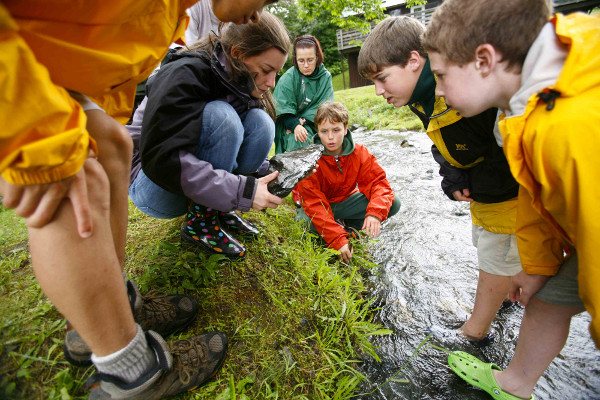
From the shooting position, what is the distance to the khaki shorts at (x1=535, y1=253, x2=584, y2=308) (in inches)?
45.9

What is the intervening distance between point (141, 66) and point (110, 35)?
13 cm

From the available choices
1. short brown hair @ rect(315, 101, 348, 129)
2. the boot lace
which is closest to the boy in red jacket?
short brown hair @ rect(315, 101, 348, 129)

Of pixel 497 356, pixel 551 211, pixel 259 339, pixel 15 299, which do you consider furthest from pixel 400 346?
pixel 15 299

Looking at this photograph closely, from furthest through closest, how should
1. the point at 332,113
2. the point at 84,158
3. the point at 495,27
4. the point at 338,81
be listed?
the point at 338,81 < the point at 332,113 < the point at 495,27 < the point at 84,158

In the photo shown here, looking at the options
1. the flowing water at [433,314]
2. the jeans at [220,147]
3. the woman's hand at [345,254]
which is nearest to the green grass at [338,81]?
the flowing water at [433,314]

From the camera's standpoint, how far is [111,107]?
1257 millimetres

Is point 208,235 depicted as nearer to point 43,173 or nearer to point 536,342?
point 43,173

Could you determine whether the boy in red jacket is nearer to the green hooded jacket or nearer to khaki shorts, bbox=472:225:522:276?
khaki shorts, bbox=472:225:522:276

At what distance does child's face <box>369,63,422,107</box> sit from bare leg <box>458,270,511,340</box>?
117 centimetres

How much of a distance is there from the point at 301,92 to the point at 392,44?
2.32 m

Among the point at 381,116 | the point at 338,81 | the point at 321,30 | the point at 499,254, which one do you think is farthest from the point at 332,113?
the point at 321,30

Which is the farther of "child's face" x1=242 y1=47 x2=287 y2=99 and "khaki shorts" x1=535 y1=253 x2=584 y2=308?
"child's face" x1=242 y1=47 x2=287 y2=99

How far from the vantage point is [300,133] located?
379 cm

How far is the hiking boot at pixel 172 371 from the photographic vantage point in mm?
1040
